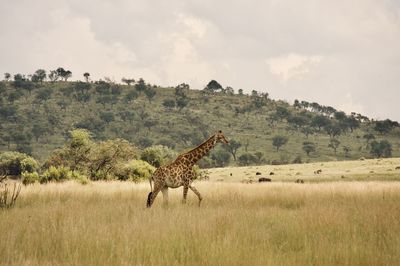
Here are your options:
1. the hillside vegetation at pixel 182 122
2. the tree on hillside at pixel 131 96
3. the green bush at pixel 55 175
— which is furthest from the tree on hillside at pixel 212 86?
the green bush at pixel 55 175

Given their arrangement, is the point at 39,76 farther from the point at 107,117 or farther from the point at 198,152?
the point at 198,152

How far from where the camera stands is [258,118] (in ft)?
493

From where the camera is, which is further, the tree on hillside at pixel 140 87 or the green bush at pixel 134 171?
the tree on hillside at pixel 140 87

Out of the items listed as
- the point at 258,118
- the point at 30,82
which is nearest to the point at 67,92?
the point at 30,82

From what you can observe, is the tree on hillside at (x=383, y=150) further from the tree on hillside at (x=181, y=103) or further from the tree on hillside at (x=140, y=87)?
the tree on hillside at (x=140, y=87)

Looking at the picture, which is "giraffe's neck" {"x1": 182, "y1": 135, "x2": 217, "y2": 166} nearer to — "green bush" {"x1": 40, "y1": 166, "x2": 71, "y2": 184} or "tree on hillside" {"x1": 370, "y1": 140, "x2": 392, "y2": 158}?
"green bush" {"x1": 40, "y1": 166, "x2": 71, "y2": 184}

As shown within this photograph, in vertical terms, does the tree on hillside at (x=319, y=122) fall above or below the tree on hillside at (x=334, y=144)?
above

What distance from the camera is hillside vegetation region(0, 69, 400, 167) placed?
376ft

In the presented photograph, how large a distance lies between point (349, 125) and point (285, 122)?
20.6 meters

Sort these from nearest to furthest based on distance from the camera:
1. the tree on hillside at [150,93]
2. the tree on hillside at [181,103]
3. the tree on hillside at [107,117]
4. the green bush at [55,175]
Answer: the green bush at [55,175] → the tree on hillside at [107,117] → the tree on hillside at [181,103] → the tree on hillside at [150,93]

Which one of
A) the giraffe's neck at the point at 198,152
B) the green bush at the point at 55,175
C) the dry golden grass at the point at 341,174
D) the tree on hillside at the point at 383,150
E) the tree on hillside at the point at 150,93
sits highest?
the tree on hillside at the point at 150,93

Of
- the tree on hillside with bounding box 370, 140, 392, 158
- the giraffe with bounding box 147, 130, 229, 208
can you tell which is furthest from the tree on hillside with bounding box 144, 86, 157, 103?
the giraffe with bounding box 147, 130, 229, 208

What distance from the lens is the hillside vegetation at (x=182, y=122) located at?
11475 cm

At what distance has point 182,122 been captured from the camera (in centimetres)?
13975
